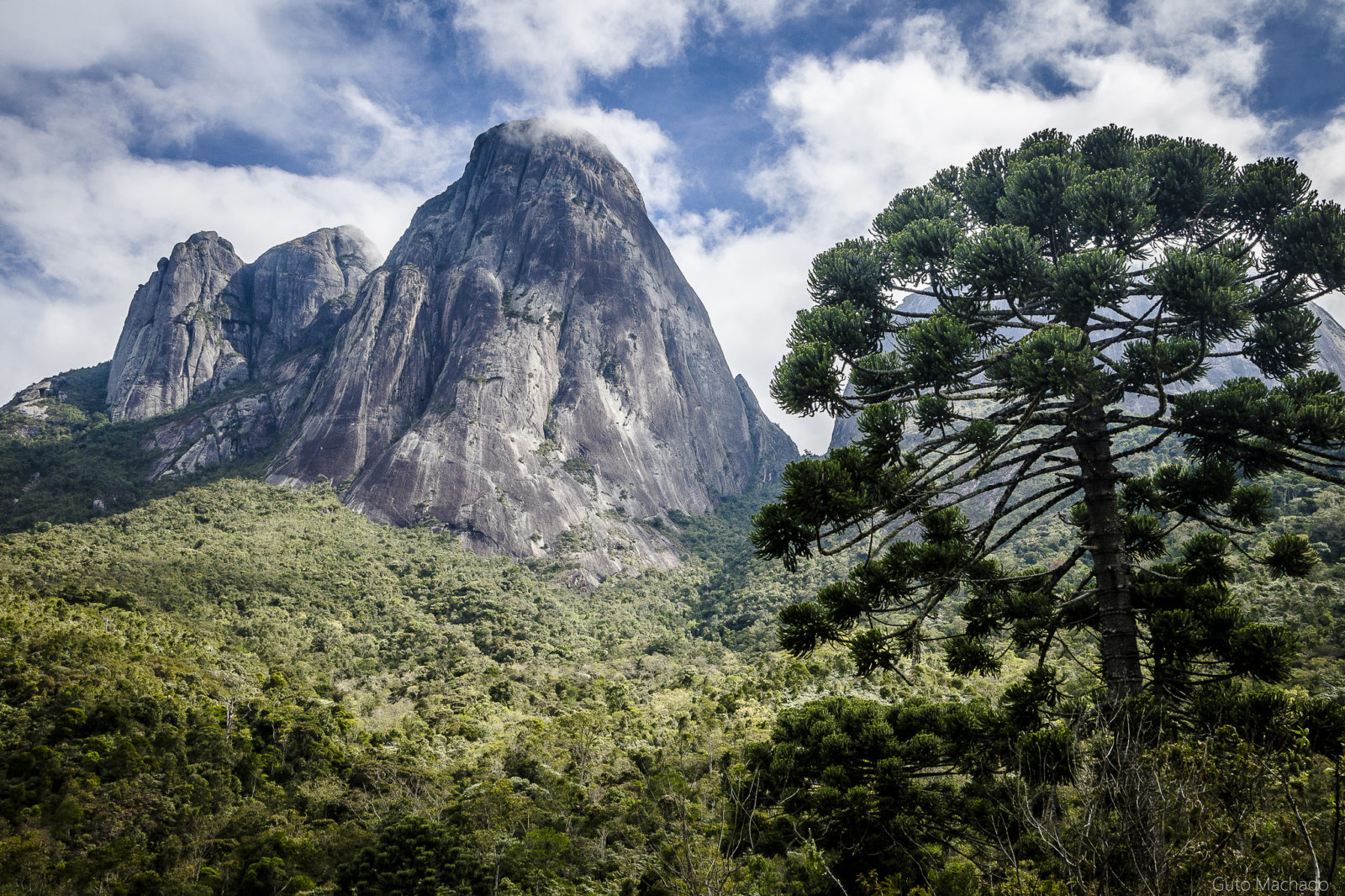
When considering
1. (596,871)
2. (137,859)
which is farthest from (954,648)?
A: (137,859)

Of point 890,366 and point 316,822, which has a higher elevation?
point 890,366

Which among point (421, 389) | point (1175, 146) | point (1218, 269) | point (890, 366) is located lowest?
point (890, 366)

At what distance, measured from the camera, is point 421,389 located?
78.4 meters

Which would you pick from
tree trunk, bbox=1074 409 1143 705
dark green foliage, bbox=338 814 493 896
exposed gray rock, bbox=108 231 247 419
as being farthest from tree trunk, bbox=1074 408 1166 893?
exposed gray rock, bbox=108 231 247 419

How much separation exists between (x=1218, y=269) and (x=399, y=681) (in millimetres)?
41524

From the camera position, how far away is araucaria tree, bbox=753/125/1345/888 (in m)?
5.41

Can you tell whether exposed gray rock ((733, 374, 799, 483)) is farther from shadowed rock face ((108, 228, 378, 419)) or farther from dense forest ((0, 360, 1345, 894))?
shadowed rock face ((108, 228, 378, 419))

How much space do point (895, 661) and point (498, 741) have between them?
2655 cm

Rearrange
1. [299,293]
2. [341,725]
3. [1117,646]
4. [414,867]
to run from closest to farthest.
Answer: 1. [1117,646]
2. [414,867]
3. [341,725]
4. [299,293]

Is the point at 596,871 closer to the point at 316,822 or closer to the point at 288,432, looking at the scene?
the point at 316,822

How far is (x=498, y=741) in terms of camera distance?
92.9ft

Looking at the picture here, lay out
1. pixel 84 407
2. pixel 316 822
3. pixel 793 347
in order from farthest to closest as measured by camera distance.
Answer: pixel 84 407, pixel 316 822, pixel 793 347

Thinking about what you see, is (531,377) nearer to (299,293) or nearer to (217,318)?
(299,293)

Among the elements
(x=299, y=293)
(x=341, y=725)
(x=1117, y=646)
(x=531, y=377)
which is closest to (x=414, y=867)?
(x=341, y=725)
